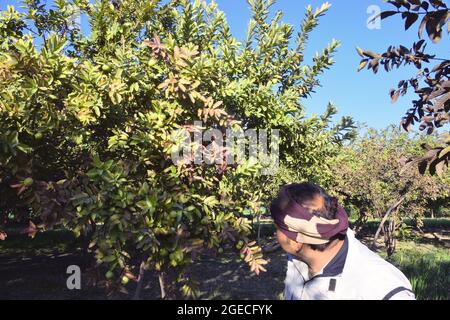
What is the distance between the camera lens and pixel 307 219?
5.79 feet

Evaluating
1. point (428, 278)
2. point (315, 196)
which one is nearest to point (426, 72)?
point (315, 196)

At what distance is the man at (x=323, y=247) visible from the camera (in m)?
1.62

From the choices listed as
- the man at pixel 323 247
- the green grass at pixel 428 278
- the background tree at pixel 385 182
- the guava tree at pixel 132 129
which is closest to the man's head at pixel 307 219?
the man at pixel 323 247

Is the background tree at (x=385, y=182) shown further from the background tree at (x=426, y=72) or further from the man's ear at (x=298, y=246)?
the man's ear at (x=298, y=246)

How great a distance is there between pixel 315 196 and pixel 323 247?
0.24 m

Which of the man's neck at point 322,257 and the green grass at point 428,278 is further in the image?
the green grass at point 428,278

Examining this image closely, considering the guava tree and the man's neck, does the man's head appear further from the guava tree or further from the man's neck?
the guava tree

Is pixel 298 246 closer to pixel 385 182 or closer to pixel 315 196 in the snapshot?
pixel 315 196

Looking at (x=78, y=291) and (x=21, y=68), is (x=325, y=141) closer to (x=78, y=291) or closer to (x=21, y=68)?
(x=21, y=68)

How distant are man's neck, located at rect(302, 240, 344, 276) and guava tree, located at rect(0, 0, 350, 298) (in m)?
1.43

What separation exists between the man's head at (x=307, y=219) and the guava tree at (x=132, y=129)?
1.39 m

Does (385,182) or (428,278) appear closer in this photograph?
(428,278)

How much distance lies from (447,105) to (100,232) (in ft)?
8.94

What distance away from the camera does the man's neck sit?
1796mm
